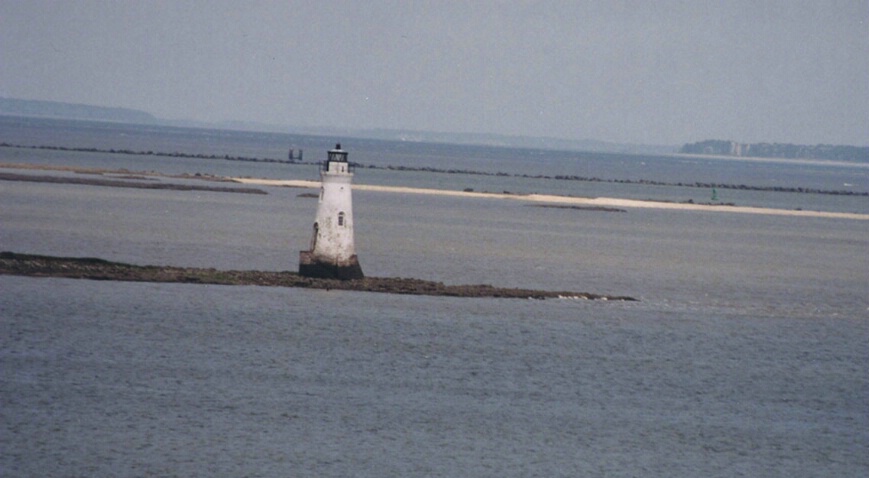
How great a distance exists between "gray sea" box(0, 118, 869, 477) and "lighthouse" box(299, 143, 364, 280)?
113 cm

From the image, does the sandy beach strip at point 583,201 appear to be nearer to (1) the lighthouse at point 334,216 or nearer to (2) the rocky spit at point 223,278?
(2) the rocky spit at point 223,278

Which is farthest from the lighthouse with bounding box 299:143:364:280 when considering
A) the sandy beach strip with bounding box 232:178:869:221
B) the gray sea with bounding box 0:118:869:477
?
the sandy beach strip with bounding box 232:178:869:221

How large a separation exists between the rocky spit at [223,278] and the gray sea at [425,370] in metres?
0.53

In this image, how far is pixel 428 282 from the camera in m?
33.4

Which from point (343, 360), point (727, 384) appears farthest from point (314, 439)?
point (727, 384)

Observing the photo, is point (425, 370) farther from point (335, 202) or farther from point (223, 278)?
point (223, 278)

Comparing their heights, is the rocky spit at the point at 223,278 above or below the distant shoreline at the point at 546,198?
above

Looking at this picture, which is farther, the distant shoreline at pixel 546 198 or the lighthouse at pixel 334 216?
the distant shoreline at pixel 546 198

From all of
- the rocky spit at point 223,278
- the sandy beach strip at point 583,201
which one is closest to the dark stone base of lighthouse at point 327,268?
the rocky spit at point 223,278

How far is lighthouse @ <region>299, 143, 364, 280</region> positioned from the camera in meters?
27.1

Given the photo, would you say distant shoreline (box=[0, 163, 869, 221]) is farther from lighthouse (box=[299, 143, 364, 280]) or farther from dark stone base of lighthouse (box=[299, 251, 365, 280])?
lighthouse (box=[299, 143, 364, 280])

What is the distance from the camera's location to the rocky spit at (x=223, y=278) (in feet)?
98.7

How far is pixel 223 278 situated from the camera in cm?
3138

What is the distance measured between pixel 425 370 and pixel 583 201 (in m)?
73.0
